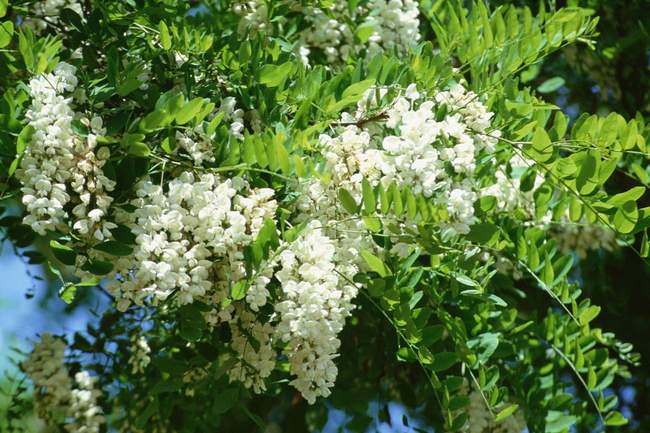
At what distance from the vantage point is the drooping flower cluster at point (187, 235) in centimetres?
135

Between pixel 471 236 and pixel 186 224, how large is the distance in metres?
0.43

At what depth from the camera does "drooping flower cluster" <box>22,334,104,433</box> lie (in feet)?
7.13

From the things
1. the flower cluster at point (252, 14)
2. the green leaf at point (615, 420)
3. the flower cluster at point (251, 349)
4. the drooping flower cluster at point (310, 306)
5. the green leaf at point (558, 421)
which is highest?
the flower cluster at point (252, 14)

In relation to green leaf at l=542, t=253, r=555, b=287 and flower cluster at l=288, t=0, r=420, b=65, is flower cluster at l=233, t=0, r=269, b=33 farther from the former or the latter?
green leaf at l=542, t=253, r=555, b=287

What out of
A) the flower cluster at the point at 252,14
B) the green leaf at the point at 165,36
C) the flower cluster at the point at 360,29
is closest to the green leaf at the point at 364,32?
the flower cluster at the point at 360,29

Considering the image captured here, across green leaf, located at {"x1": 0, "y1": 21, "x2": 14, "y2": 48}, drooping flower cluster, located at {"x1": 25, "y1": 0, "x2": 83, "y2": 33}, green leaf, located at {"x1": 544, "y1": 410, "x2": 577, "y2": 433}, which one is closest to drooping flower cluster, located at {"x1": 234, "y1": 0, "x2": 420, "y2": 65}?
drooping flower cluster, located at {"x1": 25, "y1": 0, "x2": 83, "y2": 33}

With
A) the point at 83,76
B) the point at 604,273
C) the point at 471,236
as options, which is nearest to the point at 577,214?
the point at 471,236

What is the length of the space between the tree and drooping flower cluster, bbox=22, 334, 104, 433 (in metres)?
0.29

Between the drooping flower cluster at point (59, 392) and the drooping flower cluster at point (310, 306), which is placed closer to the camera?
the drooping flower cluster at point (310, 306)

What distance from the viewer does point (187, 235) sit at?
1.39 meters

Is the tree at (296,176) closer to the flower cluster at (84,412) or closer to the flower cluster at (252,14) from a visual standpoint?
the flower cluster at (252,14)

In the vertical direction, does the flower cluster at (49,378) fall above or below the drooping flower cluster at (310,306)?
below

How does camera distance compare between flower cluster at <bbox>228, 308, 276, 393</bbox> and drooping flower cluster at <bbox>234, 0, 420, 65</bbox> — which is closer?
flower cluster at <bbox>228, 308, 276, 393</bbox>

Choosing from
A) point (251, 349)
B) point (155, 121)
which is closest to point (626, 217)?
point (251, 349)
